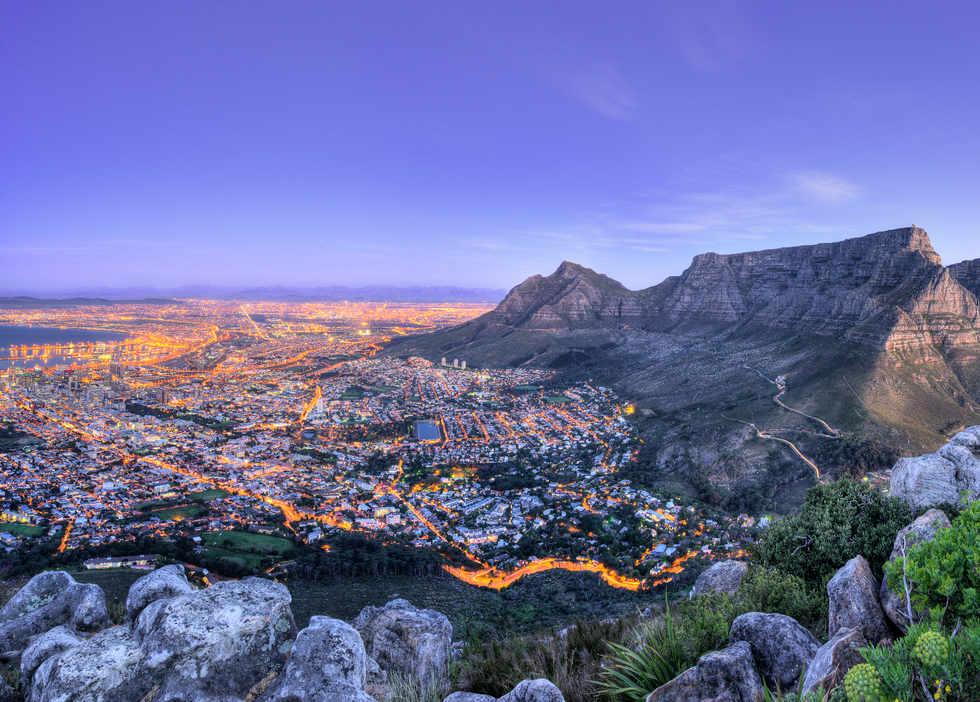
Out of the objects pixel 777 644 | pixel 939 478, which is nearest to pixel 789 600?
pixel 777 644

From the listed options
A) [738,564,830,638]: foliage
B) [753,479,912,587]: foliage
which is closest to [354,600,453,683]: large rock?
[738,564,830,638]: foliage

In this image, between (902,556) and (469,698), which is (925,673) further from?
(469,698)

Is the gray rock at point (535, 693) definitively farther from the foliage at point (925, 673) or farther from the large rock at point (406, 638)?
the large rock at point (406, 638)

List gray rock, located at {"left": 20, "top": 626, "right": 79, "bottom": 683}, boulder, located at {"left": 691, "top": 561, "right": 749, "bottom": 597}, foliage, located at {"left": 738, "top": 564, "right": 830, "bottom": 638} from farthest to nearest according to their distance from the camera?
boulder, located at {"left": 691, "top": 561, "right": 749, "bottom": 597}, foliage, located at {"left": 738, "top": 564, "right": 830, "bottom": 638}, gray rock, located at {"left": 20, "top": 626, "right": 79, "bottom": 683}

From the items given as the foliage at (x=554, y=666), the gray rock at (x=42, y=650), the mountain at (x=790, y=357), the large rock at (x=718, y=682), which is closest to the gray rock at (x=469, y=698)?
the foliage at (x=554, y=666)

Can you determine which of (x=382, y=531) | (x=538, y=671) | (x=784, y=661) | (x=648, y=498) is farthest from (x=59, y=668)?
(x=648, y=498)

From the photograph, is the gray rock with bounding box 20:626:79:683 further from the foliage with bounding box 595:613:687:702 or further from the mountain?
the mountain

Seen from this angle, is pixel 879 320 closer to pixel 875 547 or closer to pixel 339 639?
pixel 875 547
